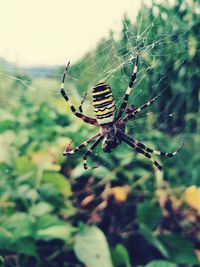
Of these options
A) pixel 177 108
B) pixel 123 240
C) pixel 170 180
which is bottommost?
pixel 123 240

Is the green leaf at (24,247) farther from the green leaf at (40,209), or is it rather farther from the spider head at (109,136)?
the spider head at (109,136)

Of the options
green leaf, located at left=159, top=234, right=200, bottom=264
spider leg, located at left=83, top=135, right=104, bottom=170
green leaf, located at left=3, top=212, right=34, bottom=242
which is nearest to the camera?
green leaf, located at left=3, top=212, right=34, bottom=242

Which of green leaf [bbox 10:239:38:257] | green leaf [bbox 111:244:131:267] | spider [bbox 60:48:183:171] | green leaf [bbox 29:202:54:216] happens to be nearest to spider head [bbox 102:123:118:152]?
spider [bbox 60:48:183:171]

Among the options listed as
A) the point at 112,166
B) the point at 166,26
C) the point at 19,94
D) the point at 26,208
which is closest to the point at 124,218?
the point at 112,166

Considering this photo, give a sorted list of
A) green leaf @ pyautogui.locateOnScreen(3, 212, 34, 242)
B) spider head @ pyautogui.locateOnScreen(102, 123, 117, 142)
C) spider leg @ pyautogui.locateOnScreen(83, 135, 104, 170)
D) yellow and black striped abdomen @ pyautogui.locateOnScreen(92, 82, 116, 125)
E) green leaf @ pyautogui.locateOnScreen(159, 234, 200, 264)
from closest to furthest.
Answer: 1. yellow and black striped abdomen @ pyautogui.locateOnScreen(92, 82, 116, 125)
2. green leaf @ pyautogui.locateOnScreen(3, 212, 34, 242)
3. spider head @ pyautogui.locateOnScreen(102, 123, 117, 142)
4. spider leg @ pyautogui.locateOnScreen(83, 135, 104, 170)
5. green leaf @ pyautogui.locateOnScreen(159, 234, 200, 264)

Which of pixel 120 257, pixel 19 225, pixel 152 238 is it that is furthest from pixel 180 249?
pixel 19 225

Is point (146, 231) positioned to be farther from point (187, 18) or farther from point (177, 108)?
point (187, 18)

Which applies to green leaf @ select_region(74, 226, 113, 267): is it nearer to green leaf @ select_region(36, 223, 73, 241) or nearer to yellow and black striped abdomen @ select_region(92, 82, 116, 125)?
green leaf @ select_region(36, 223, 73, 241)

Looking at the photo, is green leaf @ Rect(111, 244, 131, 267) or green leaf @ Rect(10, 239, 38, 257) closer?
green leaf @ Rect(10, 239, 38, 257)

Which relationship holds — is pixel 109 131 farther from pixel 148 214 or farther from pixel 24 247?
pixel 24 247
